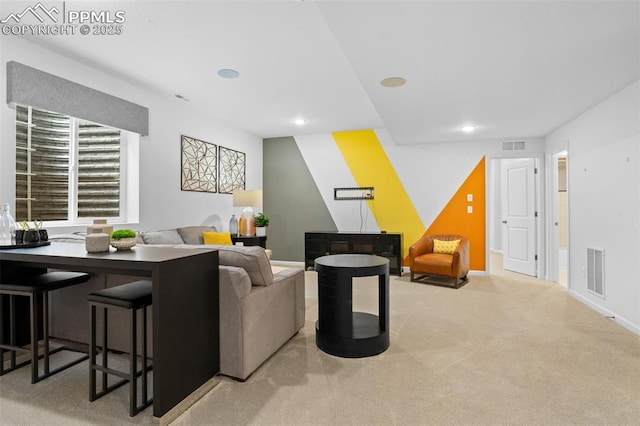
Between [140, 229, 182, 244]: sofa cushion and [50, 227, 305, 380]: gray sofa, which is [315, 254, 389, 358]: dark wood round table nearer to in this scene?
[50, 227, 305, 380]: gray sofa

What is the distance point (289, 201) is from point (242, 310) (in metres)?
4.77

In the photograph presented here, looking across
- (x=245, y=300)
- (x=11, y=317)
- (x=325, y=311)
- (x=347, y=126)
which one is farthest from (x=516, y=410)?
(x=347, y=126)

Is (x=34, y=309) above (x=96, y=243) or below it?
below

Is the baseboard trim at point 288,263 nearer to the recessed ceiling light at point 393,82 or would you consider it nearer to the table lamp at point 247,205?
the table lamp at point 247,205

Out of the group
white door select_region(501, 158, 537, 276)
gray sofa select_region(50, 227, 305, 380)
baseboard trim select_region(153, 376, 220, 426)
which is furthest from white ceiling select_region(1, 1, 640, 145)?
baseboard trim select_region(153, 376, 220, 426)

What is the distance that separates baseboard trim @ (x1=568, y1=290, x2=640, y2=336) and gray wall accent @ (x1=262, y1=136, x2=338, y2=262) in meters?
3.80

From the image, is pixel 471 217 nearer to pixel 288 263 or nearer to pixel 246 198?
pixel 288 263

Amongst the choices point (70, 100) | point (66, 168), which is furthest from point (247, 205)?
point (70, 100)

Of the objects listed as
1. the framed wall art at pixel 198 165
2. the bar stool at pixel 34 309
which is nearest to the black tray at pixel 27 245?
the bar stool at pixel 34 309

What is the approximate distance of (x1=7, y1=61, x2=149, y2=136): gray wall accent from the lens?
294 cm

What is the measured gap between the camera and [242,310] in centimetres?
224

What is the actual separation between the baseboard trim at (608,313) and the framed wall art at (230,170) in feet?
17.2

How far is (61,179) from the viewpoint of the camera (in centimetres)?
361

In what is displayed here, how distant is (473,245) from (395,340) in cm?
364
